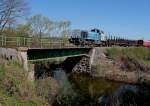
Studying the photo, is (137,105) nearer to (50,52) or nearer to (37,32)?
(50,52)

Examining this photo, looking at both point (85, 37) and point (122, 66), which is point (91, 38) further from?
point (122, 66)


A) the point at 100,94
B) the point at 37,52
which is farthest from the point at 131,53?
the point at 37,52

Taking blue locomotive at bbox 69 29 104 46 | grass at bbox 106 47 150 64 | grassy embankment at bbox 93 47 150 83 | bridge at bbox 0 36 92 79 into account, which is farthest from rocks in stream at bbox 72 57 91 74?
grass at bbox 106 47 150 64

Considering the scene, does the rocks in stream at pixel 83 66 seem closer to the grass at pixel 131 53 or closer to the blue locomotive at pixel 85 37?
the blue locomotive at pixel 85 37

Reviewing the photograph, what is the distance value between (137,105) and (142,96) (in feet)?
15.2

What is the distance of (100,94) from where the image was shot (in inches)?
1335

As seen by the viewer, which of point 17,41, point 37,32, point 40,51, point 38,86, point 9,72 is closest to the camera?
point 9,72

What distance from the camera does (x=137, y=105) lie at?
27.3m

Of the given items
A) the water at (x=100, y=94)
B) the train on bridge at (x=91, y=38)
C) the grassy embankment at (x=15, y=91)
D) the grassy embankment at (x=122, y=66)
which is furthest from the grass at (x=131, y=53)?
the grassy embankment at (x=15, y=91)

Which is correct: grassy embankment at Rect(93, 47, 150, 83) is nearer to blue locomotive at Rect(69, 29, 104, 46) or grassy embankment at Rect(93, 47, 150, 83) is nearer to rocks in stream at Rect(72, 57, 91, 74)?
rocks in stream at Rect(72, 57, 91, 74)

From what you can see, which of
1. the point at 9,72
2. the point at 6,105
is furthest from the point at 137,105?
the point at 6,105

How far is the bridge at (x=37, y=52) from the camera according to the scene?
27.2 meters

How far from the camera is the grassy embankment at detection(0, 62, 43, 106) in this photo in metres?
17.6

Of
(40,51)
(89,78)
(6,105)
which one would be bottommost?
(89,78)
